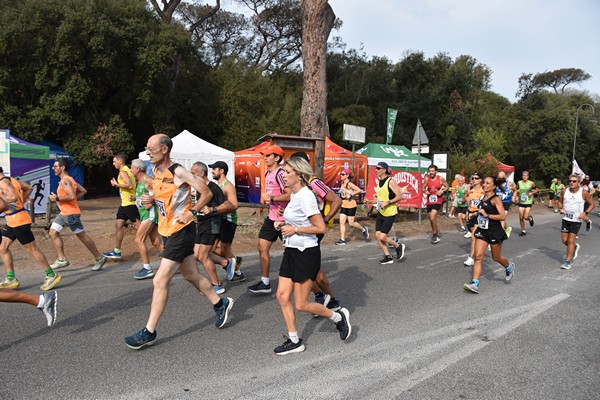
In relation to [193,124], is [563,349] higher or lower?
lower

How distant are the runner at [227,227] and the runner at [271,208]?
1.49ft

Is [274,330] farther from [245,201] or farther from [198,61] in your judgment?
[198,61]

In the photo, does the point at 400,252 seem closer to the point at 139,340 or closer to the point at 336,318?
the point at 336,318

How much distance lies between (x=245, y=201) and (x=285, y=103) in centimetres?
1361

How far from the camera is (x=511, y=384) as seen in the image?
3512mm

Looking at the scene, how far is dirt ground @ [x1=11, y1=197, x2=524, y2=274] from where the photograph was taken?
7963 mm

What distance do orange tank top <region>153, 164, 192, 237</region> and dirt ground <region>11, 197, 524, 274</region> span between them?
4.08 m

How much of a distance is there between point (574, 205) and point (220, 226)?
22.2 ft

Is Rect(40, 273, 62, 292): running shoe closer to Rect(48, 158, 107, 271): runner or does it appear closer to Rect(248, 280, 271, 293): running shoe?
Rect(48, 158, 107, 271): runner

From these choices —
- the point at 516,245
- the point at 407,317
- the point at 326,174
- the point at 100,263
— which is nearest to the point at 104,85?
the point at 326,174

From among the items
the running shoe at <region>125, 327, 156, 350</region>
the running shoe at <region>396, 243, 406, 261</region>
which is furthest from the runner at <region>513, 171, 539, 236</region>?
the running shoe at <region>125, 327, 156, 350</region>

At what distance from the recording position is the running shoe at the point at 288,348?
3973 millimetres

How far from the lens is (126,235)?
393 inches

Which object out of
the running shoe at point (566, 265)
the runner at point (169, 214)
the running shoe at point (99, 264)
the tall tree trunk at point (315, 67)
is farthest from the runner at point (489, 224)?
the tall tree trunk at point (315, 67)
